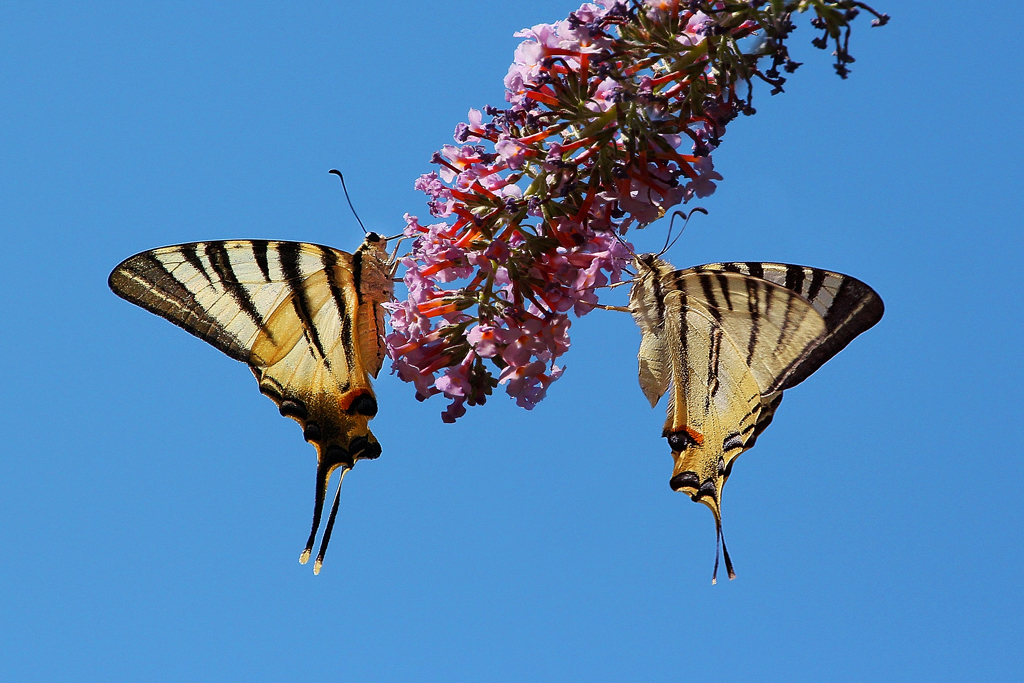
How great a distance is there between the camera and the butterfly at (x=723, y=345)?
11.2ft

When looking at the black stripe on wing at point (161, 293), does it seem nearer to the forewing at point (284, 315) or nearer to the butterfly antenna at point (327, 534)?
the forewing at point (284, 315)

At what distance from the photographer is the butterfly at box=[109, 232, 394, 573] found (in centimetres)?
352

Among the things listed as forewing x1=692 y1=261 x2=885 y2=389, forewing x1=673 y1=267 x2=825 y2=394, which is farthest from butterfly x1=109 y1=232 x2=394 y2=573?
forewing x1=692 y1=261 x2=885 y2=389

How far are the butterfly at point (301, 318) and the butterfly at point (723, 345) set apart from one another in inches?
52.2

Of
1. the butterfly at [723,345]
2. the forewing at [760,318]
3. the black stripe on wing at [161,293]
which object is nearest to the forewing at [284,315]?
the black stripe on wing at [161,293]

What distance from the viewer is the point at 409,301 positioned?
319cm

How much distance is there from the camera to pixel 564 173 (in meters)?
2.81

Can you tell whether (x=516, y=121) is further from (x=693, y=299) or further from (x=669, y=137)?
(x=693, y=299)

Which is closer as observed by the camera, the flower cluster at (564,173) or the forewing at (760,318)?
the flower cluster at (564,173)

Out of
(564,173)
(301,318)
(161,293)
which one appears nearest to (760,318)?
(564,173)

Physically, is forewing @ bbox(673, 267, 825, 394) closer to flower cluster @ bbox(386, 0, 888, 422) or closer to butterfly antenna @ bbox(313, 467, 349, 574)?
flower cluster @ bbox(386, 0, 888, 422)

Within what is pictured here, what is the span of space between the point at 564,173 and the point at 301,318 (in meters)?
1.59

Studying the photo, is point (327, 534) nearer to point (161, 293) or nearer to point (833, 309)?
point (161, 293)

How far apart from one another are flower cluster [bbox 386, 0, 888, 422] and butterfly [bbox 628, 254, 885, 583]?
0.81m
